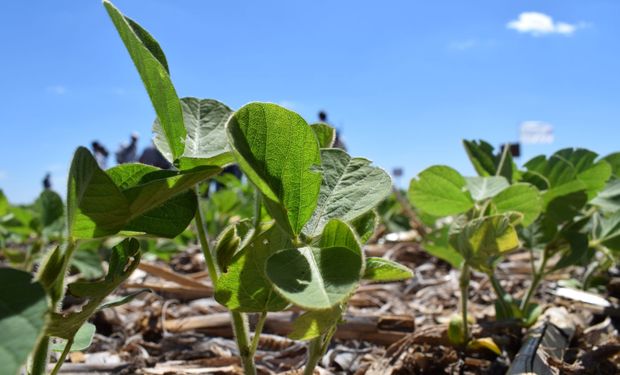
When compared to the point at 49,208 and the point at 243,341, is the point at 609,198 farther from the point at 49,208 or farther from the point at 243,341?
the point at 49,208

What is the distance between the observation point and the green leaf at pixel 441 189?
1.09 meters

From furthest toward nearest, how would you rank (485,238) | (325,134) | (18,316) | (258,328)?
(485,238), (325,134), (258,328), (18,316)

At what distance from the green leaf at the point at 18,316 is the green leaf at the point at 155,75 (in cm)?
20

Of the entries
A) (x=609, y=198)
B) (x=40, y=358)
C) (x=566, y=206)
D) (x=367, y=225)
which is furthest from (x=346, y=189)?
(x=609, y=198)

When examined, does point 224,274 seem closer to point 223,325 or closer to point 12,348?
point 12,348

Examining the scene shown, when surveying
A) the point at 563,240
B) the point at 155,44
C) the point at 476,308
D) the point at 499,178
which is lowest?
the point at 476,308

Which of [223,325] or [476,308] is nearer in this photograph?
[223,325]

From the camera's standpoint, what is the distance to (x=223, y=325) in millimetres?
1521

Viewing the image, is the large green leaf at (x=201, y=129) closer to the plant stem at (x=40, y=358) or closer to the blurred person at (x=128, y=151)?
the plant stem at (x=40, y=358)

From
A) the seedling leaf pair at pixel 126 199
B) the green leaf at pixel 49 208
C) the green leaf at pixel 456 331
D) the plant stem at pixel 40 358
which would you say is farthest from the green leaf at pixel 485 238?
the green leaf at pixel 49 208

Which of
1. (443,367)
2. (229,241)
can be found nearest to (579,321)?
(443,367)

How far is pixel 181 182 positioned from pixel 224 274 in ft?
0.35

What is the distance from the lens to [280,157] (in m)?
0.54

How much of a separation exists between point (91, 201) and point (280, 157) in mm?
162
